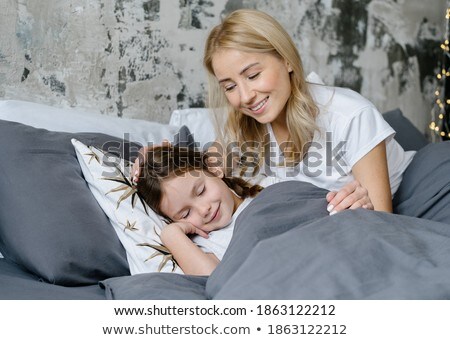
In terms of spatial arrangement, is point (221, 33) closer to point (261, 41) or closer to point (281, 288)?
point (261, 41)

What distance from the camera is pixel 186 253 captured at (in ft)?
5.59

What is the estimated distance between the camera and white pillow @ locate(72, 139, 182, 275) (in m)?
1.71

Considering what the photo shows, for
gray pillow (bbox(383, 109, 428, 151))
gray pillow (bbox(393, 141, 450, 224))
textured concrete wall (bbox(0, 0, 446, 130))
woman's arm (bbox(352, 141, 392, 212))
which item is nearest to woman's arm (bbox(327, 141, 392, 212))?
woman's arm (bbox(352, 141, 392, 212))

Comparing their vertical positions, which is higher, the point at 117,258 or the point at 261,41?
the point at 261,41

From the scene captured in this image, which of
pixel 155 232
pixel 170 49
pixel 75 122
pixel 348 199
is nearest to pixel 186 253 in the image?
pixel 155 232

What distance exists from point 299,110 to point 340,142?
6.4 inches

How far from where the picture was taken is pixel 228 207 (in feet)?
6.13

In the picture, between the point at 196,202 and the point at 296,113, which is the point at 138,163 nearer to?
the point at 196,202

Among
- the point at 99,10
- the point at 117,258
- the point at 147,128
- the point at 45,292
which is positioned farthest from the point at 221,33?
the point at 45,292

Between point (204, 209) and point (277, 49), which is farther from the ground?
point (277, 49)
